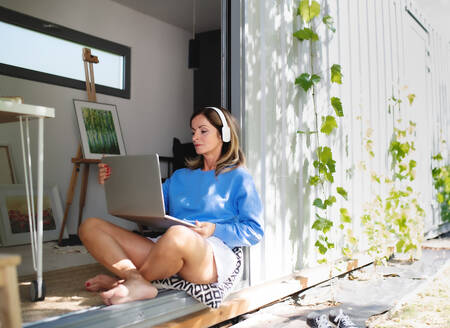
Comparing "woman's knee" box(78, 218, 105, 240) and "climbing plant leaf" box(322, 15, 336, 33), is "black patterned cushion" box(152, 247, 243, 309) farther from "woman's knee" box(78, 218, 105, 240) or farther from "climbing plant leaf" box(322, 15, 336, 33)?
"climbing plant leaf" box(322, 15, 336, 33)

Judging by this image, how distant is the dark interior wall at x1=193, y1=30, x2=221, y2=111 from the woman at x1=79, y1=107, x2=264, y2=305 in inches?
150

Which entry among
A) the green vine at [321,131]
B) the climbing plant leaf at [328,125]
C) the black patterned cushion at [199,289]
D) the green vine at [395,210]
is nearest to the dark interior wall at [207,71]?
the green vine at [395,210]

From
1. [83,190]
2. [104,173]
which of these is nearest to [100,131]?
[83,190]

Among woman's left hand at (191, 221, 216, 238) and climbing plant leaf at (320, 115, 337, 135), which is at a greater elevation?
climbing plant leaf at (320, 115, 337, 135)

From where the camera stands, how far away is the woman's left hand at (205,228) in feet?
6.46

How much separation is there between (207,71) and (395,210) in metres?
3.17

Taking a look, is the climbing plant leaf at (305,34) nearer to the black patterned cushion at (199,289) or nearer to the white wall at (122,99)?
the black patterned cushion at (199,289)

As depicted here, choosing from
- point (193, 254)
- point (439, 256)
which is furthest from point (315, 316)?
point (439, 256)

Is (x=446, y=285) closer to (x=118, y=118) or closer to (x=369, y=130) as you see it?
(x=369, y=130)

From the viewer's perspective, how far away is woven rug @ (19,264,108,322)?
5.88 ft

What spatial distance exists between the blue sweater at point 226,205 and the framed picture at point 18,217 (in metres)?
2.25

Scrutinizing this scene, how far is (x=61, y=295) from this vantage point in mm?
2152

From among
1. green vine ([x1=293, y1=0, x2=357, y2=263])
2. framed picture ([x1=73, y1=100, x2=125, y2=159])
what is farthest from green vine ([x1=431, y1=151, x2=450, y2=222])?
→ framed picture ([x1=73, y1=100, x2=125, y2=159])

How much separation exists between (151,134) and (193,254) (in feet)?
12.6
